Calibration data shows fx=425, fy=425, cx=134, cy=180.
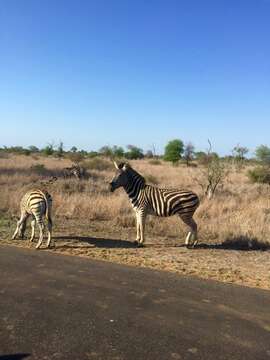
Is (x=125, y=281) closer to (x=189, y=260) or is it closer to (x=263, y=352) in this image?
(x=189, y=260)

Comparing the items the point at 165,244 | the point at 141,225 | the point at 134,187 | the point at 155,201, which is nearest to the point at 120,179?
the point at 134,187

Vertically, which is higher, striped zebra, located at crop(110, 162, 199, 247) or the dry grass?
striped zebra, located at crop(110, 162, 199, 247)

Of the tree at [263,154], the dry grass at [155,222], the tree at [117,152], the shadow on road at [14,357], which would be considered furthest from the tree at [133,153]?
the shadow on road at [14,357]

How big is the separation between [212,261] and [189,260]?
0.50 metres

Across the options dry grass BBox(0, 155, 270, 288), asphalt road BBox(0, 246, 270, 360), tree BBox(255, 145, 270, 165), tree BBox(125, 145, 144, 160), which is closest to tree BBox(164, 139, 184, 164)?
tree BBox(125, 145, 144, 160)

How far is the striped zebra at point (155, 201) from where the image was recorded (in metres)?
11.0

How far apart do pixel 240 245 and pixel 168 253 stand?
2611 mm

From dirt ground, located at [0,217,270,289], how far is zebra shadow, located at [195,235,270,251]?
0.02 meters

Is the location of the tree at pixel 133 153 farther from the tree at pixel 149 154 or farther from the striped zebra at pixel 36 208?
the striped zebra at pixel 36 208

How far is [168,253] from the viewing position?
9641 millimetres

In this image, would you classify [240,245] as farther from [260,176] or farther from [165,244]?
[260,176]

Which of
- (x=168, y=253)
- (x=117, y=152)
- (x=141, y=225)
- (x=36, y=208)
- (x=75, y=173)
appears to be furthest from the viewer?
(x=117, y=152)

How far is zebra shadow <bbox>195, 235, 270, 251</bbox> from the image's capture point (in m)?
10.9

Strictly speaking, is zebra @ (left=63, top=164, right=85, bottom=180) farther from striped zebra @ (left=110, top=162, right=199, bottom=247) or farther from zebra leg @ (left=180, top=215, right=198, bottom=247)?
zebra leg @ (left=180, top=215, right=198, bottom=247)
